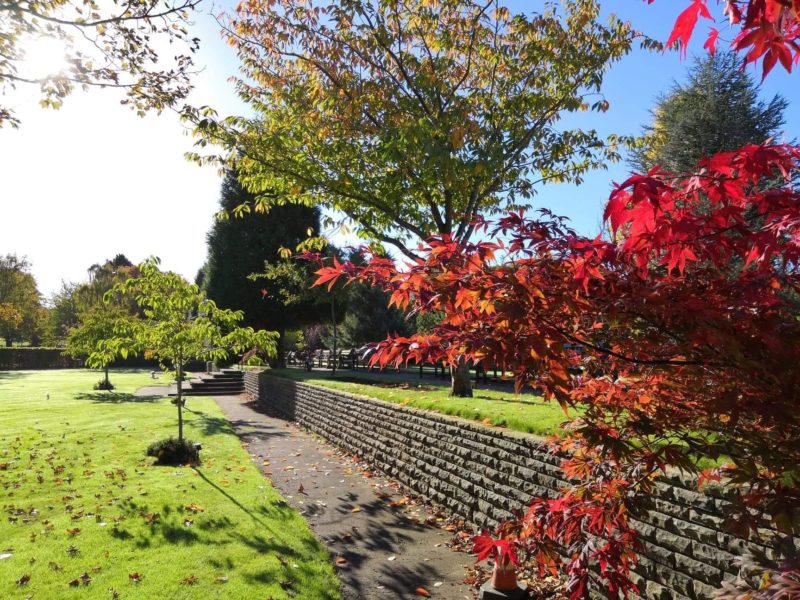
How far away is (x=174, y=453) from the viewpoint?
29.1ft

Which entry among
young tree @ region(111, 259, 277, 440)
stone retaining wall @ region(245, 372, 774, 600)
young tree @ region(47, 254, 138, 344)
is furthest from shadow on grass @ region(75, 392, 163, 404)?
A: young tree @ region(47, 254, 138, 344)

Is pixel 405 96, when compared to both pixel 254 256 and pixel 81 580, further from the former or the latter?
pixel 254 256

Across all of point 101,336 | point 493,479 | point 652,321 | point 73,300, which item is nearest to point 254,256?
point 101,336

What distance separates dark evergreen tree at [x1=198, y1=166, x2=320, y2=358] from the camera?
88.9 feet

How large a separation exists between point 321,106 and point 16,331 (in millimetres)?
66245

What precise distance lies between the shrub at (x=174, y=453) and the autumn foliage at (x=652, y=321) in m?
7.61

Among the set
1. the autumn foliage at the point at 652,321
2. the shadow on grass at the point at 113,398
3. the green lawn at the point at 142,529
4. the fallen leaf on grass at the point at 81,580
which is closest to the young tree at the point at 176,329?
the green lawn at the point at 142,529

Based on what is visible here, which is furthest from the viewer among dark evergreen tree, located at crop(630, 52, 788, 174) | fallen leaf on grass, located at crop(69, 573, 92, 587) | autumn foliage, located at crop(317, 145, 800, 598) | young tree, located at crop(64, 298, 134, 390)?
dark evergreen tree, located at crop(630, 52, 788, 174)

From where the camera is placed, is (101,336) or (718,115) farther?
(101,336)

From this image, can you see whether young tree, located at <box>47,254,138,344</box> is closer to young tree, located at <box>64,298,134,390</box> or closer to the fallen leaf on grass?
young tree, located at <box>64,298,134,390</box>

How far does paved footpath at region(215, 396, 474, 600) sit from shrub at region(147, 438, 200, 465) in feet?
3.97

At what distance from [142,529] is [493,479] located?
383cm

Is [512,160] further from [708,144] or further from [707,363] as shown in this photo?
[708,144]

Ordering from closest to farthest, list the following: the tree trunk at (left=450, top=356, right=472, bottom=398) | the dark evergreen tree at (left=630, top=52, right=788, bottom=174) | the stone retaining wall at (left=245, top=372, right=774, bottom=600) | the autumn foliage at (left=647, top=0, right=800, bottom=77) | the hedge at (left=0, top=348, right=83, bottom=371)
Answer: the autumn foliage at (left=647, top=0, right=800, bottom=77)
the stone retaining wall at (left=245, top=372, right=774, bottom=600)
the tree trunk at (left=450, top=356, right=472, bottom=398)
the dark evergreen tree at (left=630, top=52, right=788, bottom=174)
the hedge at (left=0, top=348, right=83, bottom=371)
